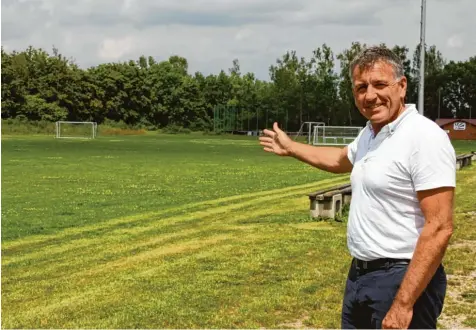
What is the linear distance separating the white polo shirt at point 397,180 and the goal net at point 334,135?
6219cm

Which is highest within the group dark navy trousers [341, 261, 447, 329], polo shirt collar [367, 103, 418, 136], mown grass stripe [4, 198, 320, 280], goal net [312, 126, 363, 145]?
polo shirt collar [367, 103, 418, 136]

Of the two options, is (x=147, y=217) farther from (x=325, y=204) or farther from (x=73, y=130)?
(x=73, y=130)

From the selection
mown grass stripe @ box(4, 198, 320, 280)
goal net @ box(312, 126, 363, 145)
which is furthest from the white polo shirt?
goal net @ box(312, 126, 363, 145)

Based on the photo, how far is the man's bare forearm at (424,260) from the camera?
3.00 meters

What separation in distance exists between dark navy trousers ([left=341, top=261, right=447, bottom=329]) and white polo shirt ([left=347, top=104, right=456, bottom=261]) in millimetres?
78

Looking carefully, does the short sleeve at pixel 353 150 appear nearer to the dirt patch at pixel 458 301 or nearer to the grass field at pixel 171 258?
the grass field at pixel 171 258

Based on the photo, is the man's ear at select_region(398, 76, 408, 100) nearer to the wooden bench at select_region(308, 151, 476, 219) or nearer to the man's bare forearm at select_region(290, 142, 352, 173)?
the man's bare forearm at select_region(290, 142, 352, 173)

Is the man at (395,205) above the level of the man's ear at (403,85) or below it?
below

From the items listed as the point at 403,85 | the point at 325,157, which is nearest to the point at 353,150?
the point at 325,157

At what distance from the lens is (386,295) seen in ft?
10.5

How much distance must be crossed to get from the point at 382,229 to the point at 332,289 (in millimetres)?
4302

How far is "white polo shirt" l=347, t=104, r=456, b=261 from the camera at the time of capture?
2.98m

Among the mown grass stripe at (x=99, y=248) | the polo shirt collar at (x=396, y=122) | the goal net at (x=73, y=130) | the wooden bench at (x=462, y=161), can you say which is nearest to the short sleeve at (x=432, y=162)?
the polo shirt collar at (x=396, y=122)

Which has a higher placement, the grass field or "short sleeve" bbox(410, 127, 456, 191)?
"short sleeve" bbox(410, 127, 456, 191)
